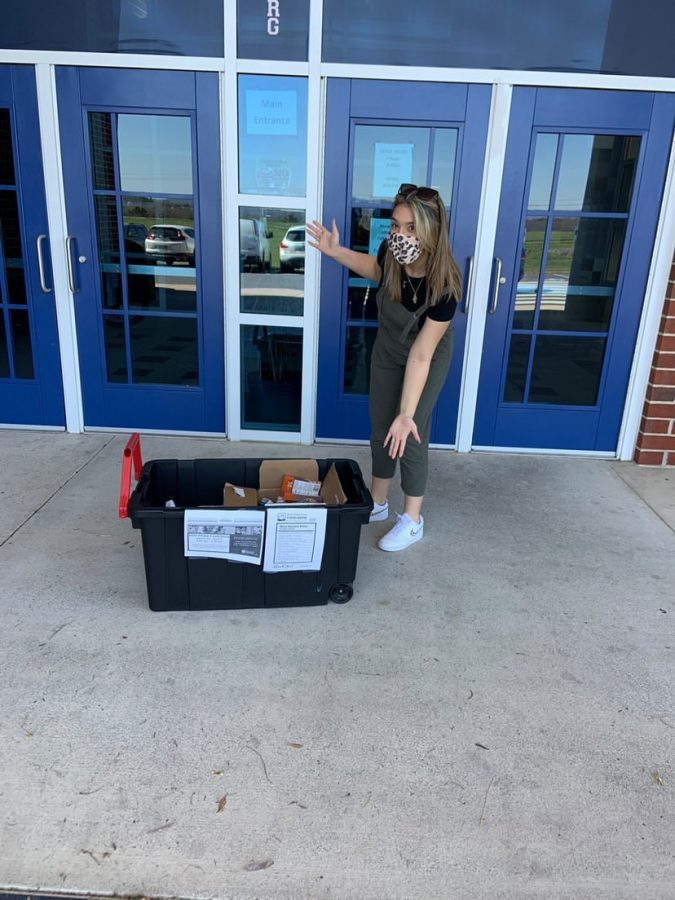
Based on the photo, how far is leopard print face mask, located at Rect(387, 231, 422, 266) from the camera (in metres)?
2.38

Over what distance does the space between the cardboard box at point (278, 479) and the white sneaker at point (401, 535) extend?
388 mm

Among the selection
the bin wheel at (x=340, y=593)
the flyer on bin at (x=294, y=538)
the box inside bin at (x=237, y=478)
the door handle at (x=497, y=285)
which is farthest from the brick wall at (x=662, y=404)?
the flyer on bin at (x=294, y=538)

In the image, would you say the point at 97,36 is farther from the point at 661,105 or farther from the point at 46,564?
the point at 661,105

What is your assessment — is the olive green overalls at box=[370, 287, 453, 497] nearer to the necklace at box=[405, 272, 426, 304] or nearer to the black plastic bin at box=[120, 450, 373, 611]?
the necklace at box=[405, 272, 426, 304]

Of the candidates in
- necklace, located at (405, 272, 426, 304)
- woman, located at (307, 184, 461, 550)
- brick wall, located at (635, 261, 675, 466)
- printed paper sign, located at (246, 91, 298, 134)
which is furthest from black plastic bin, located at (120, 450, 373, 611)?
brick wall, located at (635, 261, 675, 466)

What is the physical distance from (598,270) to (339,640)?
103 inches

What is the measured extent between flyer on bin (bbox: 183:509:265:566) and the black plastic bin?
3 centimetres

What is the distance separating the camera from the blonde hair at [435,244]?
2344 millimetres

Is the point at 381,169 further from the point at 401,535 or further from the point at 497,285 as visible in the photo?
the point at 401,535

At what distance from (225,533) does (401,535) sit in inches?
35.6

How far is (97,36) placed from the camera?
132 inches

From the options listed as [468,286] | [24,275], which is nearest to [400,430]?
[468,286]

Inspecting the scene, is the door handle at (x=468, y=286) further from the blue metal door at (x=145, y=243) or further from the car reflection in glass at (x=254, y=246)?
the blue metal door at (x=145, y=243)

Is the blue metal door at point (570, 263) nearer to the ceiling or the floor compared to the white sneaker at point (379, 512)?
nearer to the ceiling
